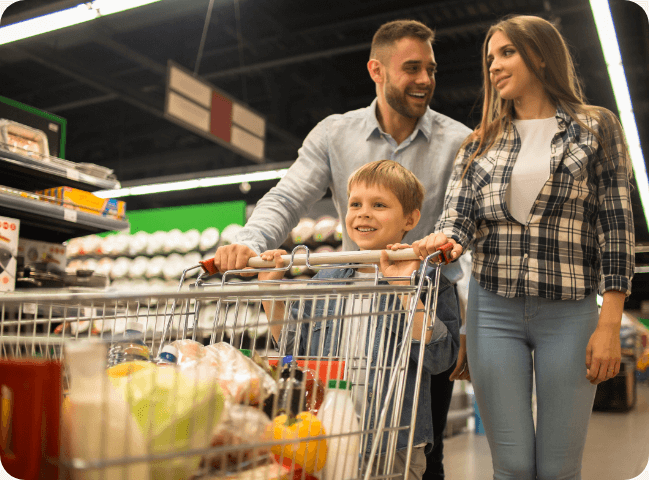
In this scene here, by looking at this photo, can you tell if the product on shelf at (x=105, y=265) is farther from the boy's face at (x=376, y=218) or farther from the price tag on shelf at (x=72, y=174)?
the boy's face at (x=376, y=218)

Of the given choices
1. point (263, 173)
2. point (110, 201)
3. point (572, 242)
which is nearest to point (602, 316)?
point (572, 242)

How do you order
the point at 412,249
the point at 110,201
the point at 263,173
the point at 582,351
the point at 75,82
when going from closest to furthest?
the point at 412,249
the point at 582,351
the point at 110,201
the point at 263,173
the point at 75,82

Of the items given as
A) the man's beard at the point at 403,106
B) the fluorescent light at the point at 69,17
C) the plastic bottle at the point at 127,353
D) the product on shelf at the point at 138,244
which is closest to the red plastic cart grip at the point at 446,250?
the plastic bottle at the point at 127,353

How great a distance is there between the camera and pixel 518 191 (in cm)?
180

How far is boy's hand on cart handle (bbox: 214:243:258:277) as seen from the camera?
5.59 ft

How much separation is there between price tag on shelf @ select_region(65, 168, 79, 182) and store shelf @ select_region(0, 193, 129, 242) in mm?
171

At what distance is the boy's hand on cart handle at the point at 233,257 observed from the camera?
5.59ft

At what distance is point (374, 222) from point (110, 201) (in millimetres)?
2101

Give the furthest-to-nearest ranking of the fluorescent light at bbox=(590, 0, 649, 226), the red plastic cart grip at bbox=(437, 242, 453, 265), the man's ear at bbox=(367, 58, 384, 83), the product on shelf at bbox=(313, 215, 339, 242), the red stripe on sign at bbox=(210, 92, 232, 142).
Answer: the product on shelf at bbox=(313, 215, 339, 242)
the red stripe on sign at bbox=(210, 92, 232, 142)
the fluorescent light at bbox=(590, 0, 649, 226)
the man's ear at bbox=(367, 58, 384, 83)
the red plastic cart grip at bbox=(437, 242, 453, 265)

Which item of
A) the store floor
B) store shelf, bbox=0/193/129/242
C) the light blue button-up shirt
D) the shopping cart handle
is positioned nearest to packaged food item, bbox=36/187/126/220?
store shelf, bbox=0/193/129/242

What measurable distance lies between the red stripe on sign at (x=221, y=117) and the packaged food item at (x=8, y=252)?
102 inches

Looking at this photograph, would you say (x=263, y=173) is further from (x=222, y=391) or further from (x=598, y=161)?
(x=222, y=391)

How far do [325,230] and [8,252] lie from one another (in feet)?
13.2

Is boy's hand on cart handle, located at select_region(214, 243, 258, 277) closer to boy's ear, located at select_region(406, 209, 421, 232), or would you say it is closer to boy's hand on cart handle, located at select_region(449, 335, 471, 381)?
boy's ear, located at select_region(406, 209, 421, 232)
